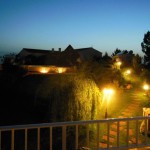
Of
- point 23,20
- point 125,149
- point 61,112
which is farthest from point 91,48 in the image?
point 125,149

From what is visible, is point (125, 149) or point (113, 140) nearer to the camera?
point (125, 149)

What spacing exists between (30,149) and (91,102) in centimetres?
251

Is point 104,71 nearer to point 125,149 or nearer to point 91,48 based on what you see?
point 125,149

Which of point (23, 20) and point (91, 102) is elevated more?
point (23, 20)

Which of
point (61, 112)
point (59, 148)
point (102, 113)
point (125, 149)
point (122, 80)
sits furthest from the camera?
point (122, 80)

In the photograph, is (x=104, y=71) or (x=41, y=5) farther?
(x=104, y=71)

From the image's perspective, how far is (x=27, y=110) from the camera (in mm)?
11438

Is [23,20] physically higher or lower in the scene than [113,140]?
higher

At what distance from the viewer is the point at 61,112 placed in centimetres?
837

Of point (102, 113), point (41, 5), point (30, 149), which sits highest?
point (41, 5)

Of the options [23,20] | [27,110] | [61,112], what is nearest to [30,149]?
[61,112]

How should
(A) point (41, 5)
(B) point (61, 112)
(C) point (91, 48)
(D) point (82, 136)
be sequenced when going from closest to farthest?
(D) point (82, 136) → (B) point (61, 112) → (A) point (41, 5) → (C) point (91, 48)

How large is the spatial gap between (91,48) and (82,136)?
32.0 metres

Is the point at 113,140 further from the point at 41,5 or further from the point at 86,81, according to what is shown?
the point at 41,5
